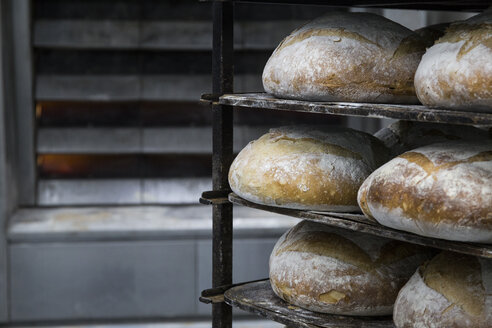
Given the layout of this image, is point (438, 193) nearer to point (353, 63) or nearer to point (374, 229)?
point (374, 229)

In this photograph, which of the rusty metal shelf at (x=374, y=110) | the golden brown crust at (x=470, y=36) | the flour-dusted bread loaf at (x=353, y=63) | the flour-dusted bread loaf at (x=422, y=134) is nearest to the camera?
the rusty metal shelf at (x=374, y=110)

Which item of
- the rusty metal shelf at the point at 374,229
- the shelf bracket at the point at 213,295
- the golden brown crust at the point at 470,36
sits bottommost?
the shelf bracket at the point at 213,295

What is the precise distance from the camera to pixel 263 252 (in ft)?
12.9

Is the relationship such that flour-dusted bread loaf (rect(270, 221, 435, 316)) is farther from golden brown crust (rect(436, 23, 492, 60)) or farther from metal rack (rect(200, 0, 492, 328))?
golden brown crust (rect(436, 23, 492, 60))

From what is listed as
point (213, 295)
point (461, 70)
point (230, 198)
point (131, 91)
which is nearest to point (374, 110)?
point (461, 70)

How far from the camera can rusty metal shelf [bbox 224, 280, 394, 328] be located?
74.2 inches

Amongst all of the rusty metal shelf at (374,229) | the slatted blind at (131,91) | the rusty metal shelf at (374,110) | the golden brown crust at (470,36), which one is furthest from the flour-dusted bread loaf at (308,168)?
the slatted blind at (131,91)

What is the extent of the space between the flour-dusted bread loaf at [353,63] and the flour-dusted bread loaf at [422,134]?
22 cm

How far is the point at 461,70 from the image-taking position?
5.03 feet

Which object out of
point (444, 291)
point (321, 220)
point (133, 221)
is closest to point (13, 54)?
point (133, 221)

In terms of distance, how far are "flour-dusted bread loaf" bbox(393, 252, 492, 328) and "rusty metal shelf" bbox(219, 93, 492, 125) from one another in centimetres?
38

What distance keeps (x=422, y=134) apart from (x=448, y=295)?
551 mm

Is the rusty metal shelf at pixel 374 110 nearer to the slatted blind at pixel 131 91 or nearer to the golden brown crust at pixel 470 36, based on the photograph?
the golden brown crust at pixel 470 36

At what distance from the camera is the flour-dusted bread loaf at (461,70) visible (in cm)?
150
